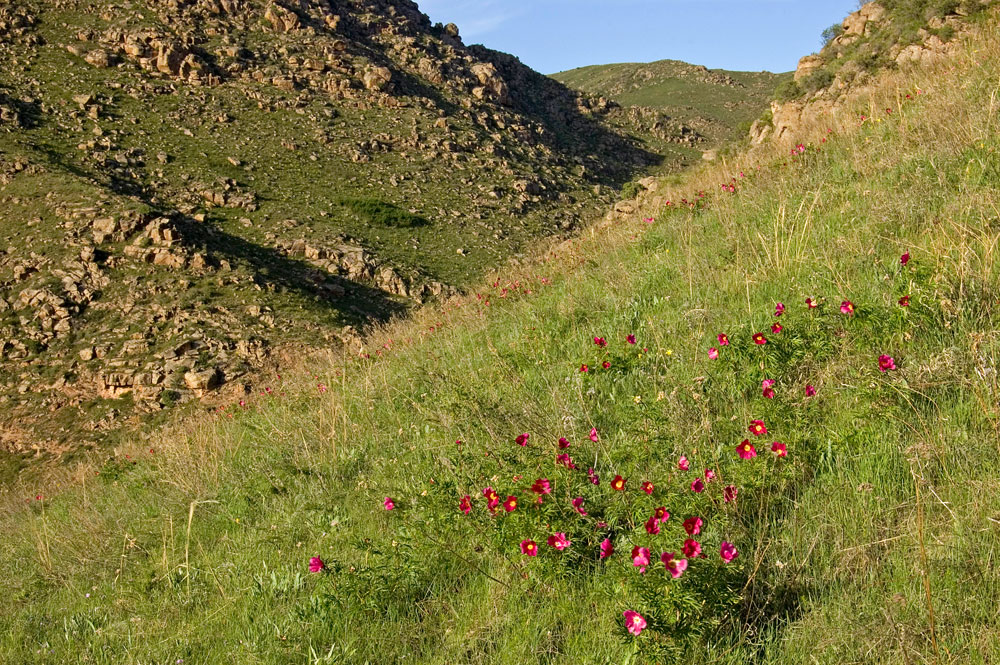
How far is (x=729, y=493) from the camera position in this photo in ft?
8.40

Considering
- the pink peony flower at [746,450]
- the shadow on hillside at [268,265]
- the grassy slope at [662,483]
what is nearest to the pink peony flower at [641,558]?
the grassy slope at [662,483]

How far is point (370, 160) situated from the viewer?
31.6 m

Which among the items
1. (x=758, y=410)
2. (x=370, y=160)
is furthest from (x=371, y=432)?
(x=370, y=160)

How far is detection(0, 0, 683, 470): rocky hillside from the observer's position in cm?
1652

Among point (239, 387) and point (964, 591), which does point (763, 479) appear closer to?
point (964, 591)

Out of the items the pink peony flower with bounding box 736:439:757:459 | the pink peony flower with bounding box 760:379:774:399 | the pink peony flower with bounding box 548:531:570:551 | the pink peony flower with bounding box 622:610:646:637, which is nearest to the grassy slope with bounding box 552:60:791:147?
the pink peony flower with bounding box 760:379:774:399

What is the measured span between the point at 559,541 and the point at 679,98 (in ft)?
282

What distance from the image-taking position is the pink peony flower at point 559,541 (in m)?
2.44

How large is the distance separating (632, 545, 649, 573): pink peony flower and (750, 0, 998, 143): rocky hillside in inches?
351

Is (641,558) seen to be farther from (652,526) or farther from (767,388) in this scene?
(767,388)

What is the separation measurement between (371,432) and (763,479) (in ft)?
9.82

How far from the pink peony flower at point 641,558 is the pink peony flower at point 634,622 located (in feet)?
0.50

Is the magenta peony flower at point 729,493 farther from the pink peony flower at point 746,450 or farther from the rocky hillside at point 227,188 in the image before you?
the rocky hillside at point 227,188

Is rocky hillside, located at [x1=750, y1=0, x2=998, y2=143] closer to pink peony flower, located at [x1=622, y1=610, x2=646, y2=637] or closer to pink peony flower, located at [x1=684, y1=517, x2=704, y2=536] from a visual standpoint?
pink peony flower, located at [x1=684, y1=517, x2=704, y2=536]
